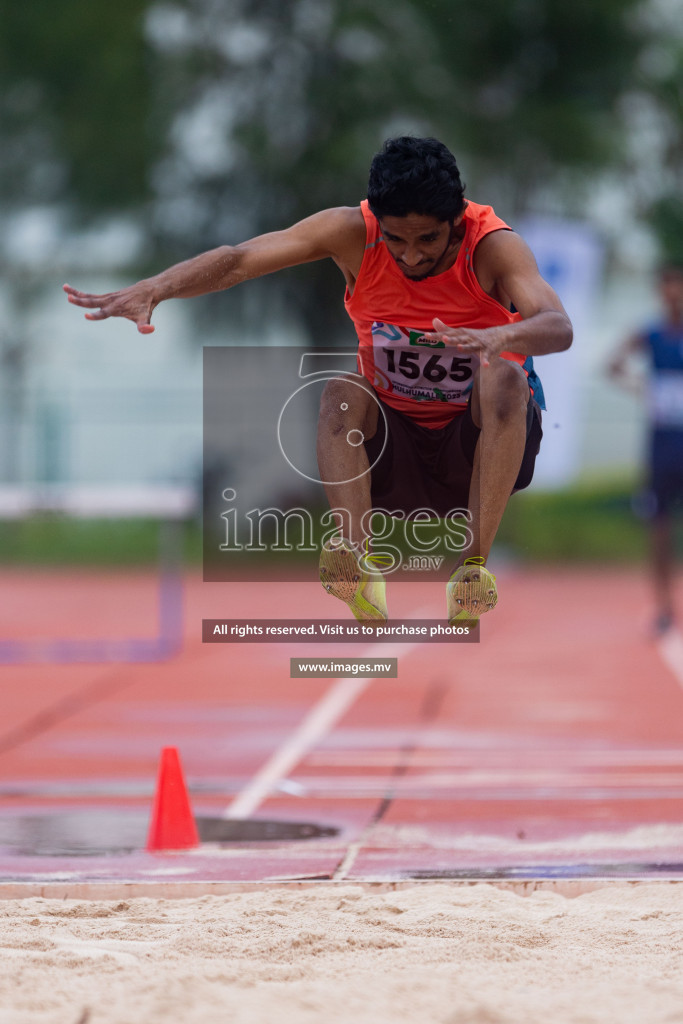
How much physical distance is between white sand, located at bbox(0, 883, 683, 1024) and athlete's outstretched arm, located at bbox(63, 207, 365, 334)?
1873 mm

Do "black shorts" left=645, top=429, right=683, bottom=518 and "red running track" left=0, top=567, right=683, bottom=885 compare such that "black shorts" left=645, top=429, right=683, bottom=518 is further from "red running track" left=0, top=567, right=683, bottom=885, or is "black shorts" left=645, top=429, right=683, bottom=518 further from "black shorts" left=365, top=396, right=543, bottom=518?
"black shorts" left=365, top=396, right=543, bottom=518

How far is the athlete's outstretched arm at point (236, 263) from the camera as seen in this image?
13.5ft

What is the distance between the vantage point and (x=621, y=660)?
993 centimetres

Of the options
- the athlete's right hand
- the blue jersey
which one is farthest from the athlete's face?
the blue jersey

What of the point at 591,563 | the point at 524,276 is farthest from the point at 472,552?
the point at 591,563

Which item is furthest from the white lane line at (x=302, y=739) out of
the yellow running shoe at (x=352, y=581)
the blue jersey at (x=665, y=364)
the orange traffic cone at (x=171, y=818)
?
the blue jersey at (x=665, y=364)

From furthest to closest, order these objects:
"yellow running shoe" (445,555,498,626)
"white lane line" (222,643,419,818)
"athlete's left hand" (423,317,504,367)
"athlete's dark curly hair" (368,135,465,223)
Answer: "white lane line" (222,643,419,818) → "yellow running shoe" (445,555,498,626) → "athlete's dark curly hair" (368,135,465,223) → "athlete's left hand" (423,317,504,367)

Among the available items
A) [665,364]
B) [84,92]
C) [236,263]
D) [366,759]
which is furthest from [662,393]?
[84,92]

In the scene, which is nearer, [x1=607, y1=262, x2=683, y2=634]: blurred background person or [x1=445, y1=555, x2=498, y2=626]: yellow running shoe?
[x1=445, y1=555, x2=498, y2=626]: yellow running shoe

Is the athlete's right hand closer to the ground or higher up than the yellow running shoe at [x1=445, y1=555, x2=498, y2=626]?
higher up

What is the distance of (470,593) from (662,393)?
573 centimetres

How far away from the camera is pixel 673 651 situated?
10.2 m

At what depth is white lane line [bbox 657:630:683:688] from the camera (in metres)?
9.31

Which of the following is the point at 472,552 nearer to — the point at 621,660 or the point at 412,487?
the point at 412,487
